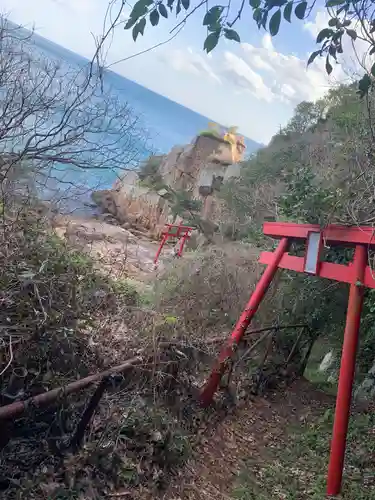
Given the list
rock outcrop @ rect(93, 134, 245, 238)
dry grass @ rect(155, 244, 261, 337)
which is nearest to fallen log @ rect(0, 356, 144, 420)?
dry grass @ rect(155, 244, 261, 337)

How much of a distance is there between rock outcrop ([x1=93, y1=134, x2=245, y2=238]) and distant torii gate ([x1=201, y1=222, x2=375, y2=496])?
16778 millimetres

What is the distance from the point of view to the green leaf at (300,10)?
184cm

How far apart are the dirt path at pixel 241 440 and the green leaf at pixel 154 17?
10.8ft

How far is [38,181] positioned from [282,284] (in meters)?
4.72

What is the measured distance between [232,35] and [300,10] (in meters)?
0.31

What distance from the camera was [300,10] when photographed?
6.07 ft

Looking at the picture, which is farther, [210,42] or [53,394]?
[53,394]

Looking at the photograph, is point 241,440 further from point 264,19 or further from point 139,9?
point 139,9

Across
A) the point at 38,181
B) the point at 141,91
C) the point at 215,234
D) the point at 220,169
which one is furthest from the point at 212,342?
the point at 220,169

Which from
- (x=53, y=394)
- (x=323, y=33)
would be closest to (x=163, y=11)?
(x=323, y=33)

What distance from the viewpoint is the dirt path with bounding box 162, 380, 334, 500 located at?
398 centimetres

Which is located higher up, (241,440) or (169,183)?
(169,183)

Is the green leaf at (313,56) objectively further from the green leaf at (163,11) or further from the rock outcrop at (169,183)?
the rock outcrop at (169,183)

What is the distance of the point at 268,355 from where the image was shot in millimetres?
7129
